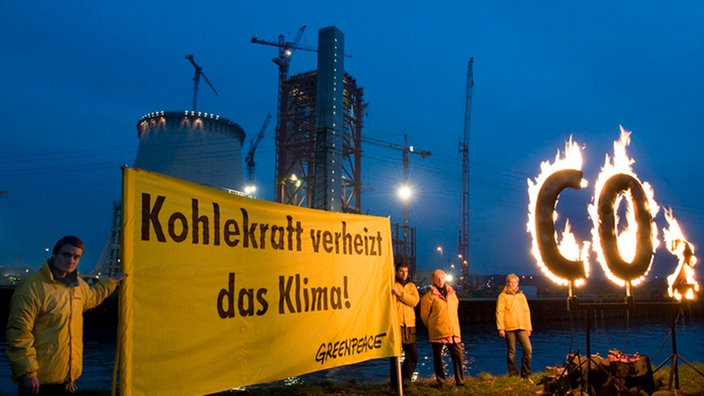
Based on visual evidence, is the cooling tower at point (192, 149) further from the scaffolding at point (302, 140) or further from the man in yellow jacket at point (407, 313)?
the man in yellow jacket at point (407, 313)

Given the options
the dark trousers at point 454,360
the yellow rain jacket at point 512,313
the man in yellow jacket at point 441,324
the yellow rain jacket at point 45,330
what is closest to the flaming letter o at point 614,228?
the man in yellow jacket at point 441,324

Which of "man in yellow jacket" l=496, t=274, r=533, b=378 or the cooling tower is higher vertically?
the cooling tower

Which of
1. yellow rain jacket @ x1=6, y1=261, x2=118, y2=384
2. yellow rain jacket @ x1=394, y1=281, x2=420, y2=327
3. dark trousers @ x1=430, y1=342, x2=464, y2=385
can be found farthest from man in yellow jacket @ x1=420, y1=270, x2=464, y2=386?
yellow rain jacket @ x1=6, y1=261, x2=118, y2=384

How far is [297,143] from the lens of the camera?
53.1 metres

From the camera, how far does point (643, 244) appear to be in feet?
25.6

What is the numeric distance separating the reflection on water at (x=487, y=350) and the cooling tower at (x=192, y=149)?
3014 cm

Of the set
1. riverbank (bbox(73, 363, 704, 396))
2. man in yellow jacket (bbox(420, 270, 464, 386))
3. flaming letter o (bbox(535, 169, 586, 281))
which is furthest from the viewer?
man in yellow jacket (bbox(420, 270, 464, 386))

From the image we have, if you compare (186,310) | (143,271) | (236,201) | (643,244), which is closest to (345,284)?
(236,201)

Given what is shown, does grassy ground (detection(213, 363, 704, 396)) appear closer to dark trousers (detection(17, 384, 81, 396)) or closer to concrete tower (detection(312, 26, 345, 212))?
dark trousers (detection(17, 384, 81, 396))

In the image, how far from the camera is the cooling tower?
207 ft

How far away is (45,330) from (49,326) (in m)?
0.04

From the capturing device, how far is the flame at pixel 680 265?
28.0 feet

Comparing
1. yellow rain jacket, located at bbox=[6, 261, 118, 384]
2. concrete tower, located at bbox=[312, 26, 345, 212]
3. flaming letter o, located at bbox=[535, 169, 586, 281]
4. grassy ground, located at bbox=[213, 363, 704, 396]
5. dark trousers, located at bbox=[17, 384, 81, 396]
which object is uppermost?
concrete tower, located at bbox=[312, 26, 345, 212]

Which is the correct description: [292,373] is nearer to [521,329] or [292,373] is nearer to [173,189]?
[173,189]
